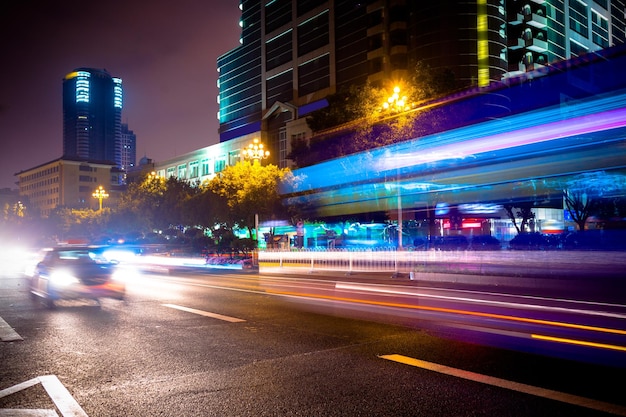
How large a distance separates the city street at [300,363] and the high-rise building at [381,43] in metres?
47.7

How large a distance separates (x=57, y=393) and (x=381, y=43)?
69291mm

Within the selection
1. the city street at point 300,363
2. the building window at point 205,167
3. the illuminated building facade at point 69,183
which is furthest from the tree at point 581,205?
the illuminated building facade at point 69,183

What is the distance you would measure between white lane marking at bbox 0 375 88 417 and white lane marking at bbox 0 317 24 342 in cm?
299

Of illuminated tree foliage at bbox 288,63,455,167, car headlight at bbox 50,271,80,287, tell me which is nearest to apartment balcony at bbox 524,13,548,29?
illuminated tree foliage at bbox 288,63,455,167

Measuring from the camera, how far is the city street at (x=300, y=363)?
475 cm

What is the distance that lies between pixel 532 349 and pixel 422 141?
16522 mm

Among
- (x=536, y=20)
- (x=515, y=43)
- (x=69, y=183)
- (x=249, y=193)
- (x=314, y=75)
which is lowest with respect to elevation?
(x=249, y=193)

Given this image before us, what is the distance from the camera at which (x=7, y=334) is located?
28.9 ft

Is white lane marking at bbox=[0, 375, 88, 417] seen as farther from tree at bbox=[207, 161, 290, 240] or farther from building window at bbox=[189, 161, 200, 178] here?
building window at bbox=[189, 161, 200, 178]

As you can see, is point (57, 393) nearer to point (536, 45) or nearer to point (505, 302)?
point (505, 302)

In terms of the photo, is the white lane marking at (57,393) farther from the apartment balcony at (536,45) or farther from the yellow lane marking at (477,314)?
the apartment balcony at (536,45)

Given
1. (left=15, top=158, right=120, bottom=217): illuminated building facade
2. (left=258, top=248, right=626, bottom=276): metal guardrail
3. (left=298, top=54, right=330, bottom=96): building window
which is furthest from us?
(left=15, top=158, right=120, bottom=217): illuminated building facade

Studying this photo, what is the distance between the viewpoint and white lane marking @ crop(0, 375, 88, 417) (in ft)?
15.4

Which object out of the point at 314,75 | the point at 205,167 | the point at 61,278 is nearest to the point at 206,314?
the point at 61,278
